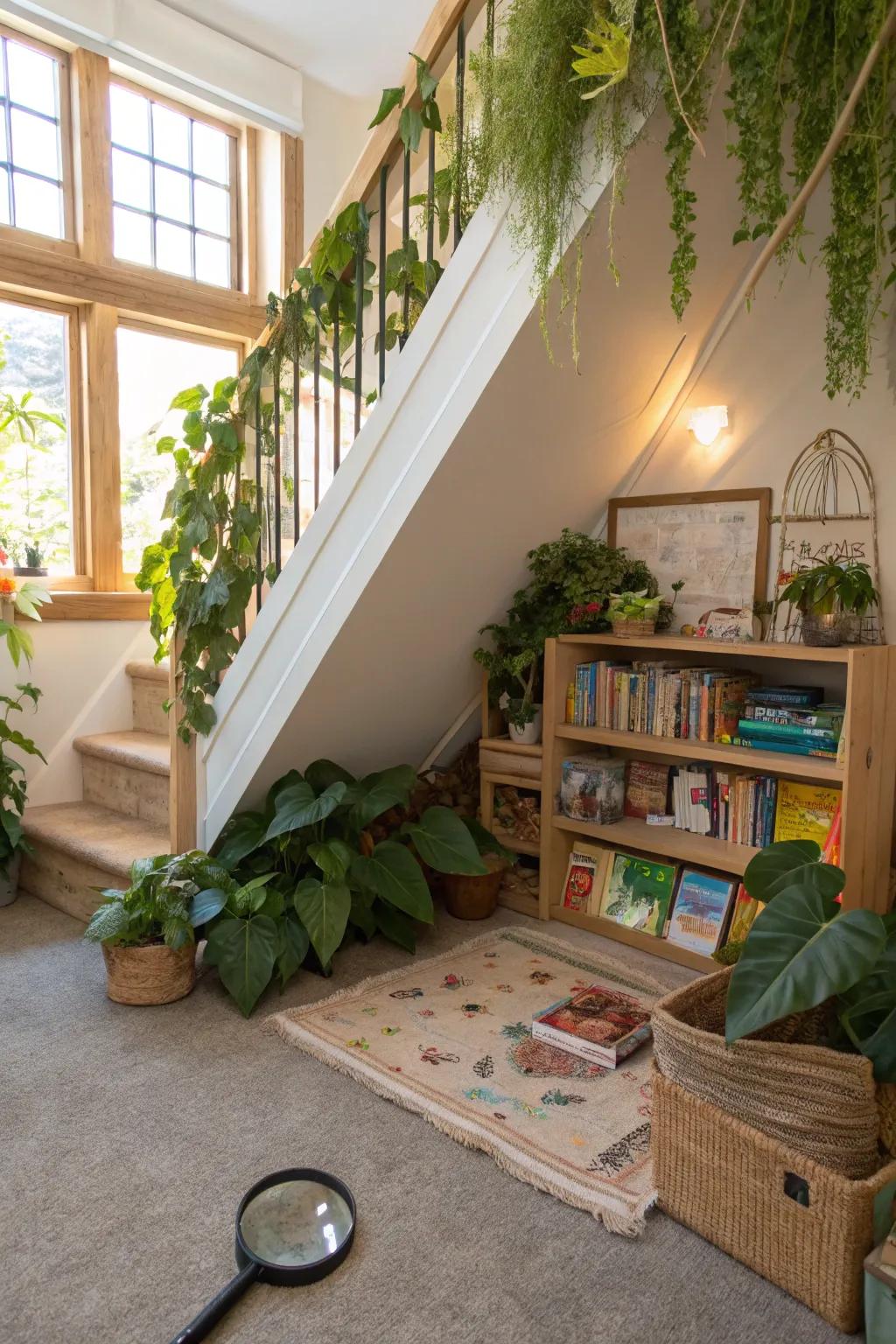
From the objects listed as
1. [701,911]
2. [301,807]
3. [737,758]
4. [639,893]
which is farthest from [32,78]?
[701,911]

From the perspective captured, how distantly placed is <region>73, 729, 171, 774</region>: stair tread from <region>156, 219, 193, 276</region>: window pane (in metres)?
2.03

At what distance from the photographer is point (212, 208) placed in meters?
4.21

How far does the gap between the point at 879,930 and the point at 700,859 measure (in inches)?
51.9

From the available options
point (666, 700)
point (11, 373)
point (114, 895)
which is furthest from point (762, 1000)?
point (11, 373)

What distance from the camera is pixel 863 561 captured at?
2.66 meters

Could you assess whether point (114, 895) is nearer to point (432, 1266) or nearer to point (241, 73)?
point (432, 1266)

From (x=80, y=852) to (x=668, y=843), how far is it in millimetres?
1886

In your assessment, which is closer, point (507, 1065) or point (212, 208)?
point (507, 1065)

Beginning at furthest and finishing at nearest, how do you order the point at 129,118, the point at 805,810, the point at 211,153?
the point at 211,153
the point at 129,118
the point at 805,810

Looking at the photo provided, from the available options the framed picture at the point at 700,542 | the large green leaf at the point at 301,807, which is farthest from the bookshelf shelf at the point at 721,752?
the large green leaf at the point at 301,807

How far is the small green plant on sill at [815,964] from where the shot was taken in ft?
4.49

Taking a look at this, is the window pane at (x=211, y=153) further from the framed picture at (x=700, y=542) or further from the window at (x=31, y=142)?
the framed picture at (x=700, y=542)


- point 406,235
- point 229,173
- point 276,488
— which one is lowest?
point 276,488

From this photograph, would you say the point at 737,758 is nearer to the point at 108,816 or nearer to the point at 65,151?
the point at 108,816
